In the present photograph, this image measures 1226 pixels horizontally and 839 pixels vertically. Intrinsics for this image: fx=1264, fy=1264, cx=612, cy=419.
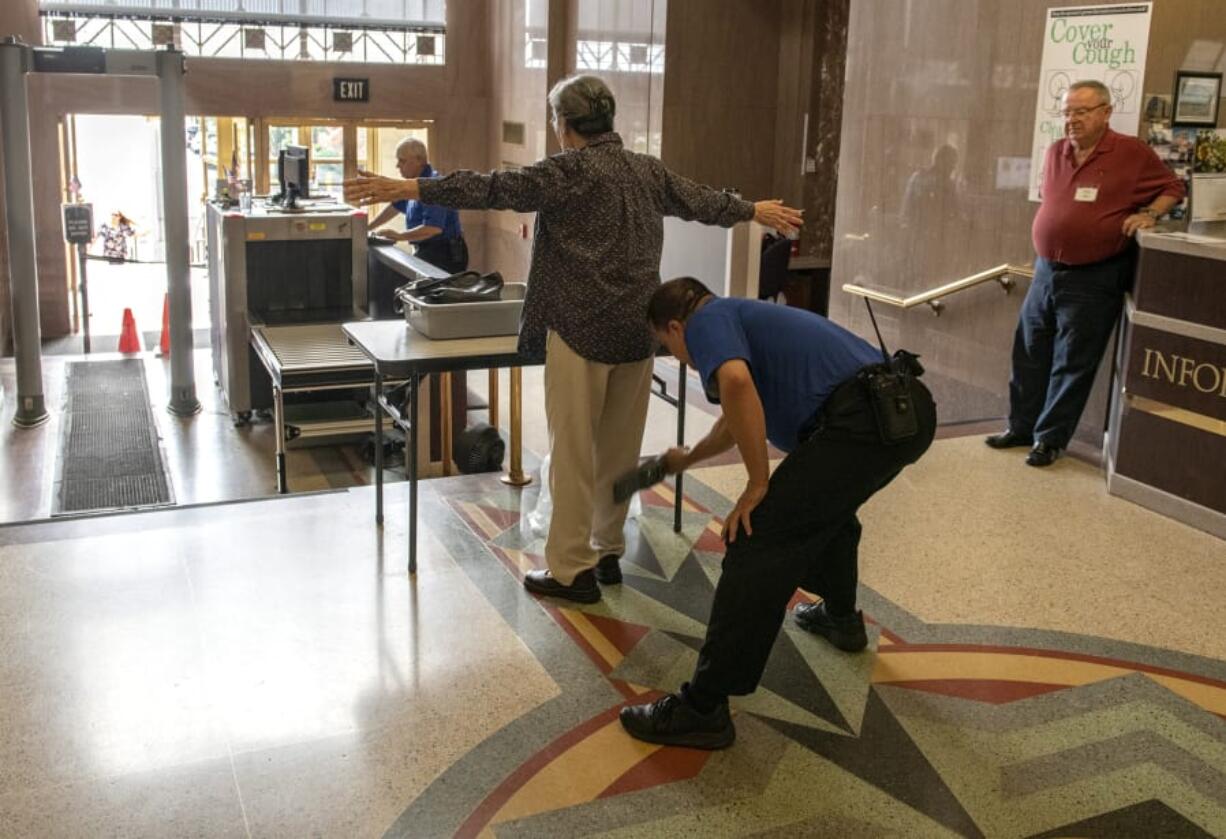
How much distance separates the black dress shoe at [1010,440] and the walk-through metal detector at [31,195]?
511cm

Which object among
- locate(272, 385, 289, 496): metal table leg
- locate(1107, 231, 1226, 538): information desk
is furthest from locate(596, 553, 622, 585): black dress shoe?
locate(272, 385, 289, 496): metal table leg

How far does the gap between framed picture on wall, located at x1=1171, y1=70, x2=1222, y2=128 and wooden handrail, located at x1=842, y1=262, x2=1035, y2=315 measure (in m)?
0.91

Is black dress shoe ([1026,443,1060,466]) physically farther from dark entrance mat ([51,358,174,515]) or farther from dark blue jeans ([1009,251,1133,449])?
dark entrance mat ([51,358,174,515])

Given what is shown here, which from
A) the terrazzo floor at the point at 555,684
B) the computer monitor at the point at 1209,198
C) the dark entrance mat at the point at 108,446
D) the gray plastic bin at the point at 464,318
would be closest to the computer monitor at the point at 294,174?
the dark entrance mat at the point at 108,446

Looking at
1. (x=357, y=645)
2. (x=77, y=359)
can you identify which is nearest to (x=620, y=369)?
(x=357, y=645)

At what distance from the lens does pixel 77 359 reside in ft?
32.4

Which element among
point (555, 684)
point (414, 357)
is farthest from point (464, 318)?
point (555, 684)

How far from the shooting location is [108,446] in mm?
7387

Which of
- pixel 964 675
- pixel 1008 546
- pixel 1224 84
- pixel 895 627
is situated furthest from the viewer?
pixel 1224 84

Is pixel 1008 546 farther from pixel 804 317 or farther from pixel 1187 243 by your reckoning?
pixel 804 317

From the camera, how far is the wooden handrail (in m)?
6.10

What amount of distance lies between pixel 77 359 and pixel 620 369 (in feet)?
24.3

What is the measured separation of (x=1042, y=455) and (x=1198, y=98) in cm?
164

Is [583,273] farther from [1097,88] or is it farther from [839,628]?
[1097,88]
